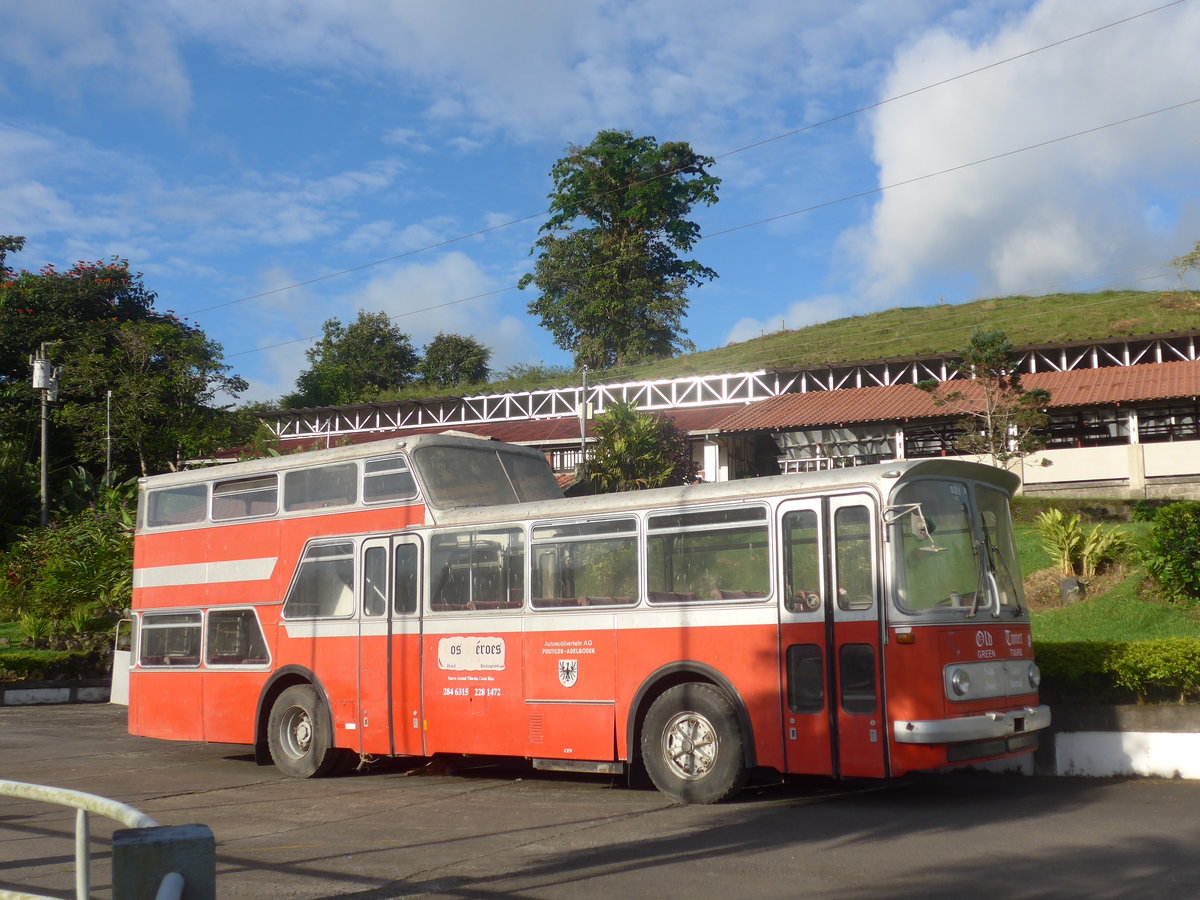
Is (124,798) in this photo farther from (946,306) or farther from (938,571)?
(946,306)

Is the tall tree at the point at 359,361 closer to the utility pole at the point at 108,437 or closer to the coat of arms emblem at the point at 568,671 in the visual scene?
the utility pole at the point at 108,437

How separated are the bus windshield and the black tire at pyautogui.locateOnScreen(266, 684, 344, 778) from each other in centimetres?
686

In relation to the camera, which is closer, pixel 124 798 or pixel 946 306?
pixel 124 798

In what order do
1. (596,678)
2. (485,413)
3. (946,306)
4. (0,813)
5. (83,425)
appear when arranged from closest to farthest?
(0,813), (596,678), (83,425), (485,413), (946,306)

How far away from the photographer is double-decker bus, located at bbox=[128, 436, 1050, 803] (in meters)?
9.18

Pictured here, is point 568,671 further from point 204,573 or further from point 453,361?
point 453,361

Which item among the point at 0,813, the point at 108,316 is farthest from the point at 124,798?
the point at 108,316

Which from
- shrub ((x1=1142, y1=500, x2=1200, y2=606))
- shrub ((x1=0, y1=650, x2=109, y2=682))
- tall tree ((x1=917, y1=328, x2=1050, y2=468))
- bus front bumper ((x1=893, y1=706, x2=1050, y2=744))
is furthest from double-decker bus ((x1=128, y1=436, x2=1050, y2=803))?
tall tree ((x1=917, y1=328, x2=1050, y2=468))

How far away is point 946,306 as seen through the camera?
241 feet

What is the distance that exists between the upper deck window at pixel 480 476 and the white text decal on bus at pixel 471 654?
1463mm

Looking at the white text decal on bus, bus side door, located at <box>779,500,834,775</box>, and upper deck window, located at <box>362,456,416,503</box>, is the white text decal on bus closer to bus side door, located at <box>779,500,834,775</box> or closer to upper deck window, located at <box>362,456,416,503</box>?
upper deck window, located at <box>362,456,416,503</box>

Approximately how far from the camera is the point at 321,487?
13.1 m

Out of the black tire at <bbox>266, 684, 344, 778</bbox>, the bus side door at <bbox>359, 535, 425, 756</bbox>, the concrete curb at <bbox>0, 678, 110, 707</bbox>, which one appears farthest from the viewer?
the concrete curb at <bbox>0, 678, 110, 707</bbox>

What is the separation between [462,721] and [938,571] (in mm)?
5100
